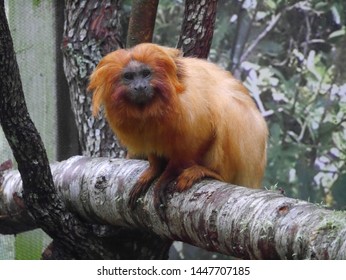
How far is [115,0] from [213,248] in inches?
79.9

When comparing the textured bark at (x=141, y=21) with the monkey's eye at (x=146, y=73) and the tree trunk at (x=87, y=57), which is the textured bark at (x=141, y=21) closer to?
the tree trunk at (x=87, y=57)

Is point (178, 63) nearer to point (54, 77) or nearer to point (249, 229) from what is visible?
point (249, 229)

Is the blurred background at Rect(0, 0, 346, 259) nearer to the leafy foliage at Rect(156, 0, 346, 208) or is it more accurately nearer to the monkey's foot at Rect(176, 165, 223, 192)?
the leafy foliage at Rect(156, 0, 346, 208)

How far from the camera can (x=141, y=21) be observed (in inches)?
158

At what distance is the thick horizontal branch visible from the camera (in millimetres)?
2357

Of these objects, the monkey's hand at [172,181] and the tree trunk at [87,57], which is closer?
the monkey's hand at [172,181]

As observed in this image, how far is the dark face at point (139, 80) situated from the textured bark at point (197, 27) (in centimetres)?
89

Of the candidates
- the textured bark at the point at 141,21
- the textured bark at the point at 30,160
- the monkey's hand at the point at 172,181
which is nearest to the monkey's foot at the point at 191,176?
the monkey's hand at the point at 172,181

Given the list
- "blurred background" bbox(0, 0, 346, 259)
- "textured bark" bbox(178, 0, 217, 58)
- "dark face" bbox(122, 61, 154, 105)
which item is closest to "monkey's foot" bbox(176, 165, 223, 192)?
"dark face" bbox(122, 61, 154, 105)

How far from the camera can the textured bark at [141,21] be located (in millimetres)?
4000

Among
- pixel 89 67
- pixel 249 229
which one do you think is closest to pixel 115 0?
pixel 89 67

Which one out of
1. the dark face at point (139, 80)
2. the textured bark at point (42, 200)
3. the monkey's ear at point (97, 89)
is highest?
the dark face at point (139, 80)

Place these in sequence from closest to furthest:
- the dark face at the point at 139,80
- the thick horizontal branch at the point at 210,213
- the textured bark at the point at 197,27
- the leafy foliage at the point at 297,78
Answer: the thick horizontal branch at the point at 210,213
the dark face at the point at 139,80
the textured bark at the point at 197,27
the leafy foliage at the point at 297,78
